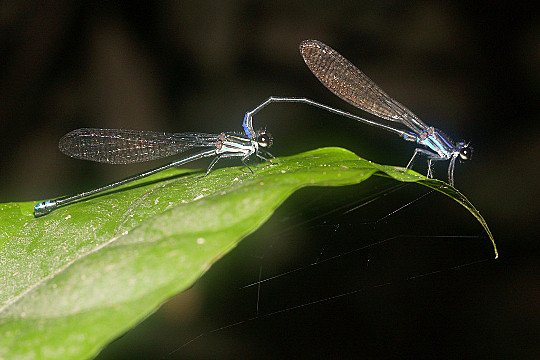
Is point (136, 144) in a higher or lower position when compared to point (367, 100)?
higher

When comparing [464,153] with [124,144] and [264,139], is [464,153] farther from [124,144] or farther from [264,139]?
[124,144]

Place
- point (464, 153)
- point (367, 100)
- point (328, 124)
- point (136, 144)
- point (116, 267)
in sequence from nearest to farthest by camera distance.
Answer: point (116, 267)
point (464, 153)
point (136, 144)
point (367, 100)
point (328, 124)

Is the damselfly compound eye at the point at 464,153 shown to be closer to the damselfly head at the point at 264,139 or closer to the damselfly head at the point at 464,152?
the damselfly head at the point at 464,152

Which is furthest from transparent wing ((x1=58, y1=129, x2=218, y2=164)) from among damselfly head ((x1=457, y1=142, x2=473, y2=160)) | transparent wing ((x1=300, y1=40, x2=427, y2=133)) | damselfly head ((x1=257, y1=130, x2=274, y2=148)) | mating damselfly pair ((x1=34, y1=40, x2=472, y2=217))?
damselfly head ((x1=457, y1=142, x2=473, y2=160))

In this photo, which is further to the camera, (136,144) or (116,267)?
(136,144)

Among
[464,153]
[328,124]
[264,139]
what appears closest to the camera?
[264,139]

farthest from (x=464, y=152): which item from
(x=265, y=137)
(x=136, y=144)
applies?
(x=136, y=144)

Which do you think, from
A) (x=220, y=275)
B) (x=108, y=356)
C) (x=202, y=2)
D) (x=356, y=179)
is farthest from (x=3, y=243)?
(x=202, y=2)
